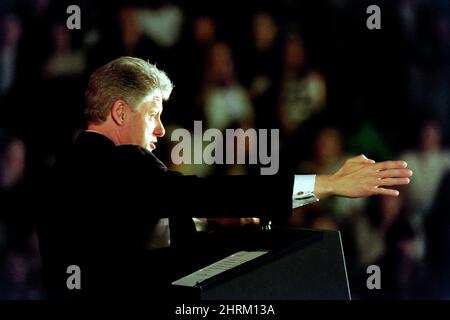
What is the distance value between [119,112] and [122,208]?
0.76ft

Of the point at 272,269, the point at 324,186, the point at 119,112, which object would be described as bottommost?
the point at 272,269

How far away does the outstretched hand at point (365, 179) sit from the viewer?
89 cm

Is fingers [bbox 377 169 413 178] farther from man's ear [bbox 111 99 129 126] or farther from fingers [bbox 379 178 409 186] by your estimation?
man's ear [bbox 111 99 129 126]

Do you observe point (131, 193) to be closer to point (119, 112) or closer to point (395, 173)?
point (119, 112)

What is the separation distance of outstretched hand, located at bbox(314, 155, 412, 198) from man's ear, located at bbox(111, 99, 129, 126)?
45 cm

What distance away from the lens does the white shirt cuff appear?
37.6 inches

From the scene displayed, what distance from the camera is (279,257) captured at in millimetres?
894

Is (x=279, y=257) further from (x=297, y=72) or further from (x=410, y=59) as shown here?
(x=410, y=59)

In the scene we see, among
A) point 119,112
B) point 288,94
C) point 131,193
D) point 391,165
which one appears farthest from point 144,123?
point 288,94

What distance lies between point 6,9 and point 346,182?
230 centimetres

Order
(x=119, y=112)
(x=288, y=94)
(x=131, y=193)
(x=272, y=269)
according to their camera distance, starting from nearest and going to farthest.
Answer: (x=272, y=269), (x=131, y=193), (x=119, y=112), (x=288, y=94)

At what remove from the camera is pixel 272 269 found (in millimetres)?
883

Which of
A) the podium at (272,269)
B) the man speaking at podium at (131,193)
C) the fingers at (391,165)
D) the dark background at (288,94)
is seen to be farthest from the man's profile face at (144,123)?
the dark background at (288,94)

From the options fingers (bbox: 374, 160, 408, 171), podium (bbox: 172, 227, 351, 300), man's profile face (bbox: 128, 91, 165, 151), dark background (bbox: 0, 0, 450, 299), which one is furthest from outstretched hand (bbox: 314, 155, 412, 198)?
dark background (bbox: 0, 0, 450, 299)
